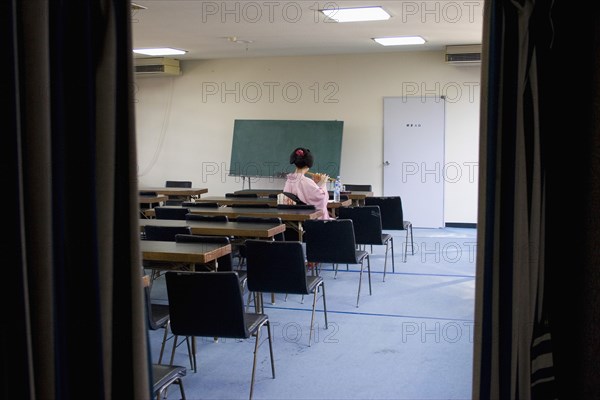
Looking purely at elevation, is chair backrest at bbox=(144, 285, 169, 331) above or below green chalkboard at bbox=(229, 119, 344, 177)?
below

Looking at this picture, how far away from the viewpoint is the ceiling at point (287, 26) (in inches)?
247

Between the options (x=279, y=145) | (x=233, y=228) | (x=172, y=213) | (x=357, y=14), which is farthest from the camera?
(x=279, y=145)

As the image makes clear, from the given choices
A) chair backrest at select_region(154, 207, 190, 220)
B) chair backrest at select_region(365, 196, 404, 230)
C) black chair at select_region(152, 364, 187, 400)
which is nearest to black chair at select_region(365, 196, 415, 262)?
chair backrest at select_region(365, 196, 404, 230)

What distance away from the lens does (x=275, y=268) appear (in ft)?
12.7

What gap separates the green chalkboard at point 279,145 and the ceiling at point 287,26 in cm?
118

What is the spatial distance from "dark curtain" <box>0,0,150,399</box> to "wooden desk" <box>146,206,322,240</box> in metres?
3.71

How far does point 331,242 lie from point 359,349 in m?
1.14

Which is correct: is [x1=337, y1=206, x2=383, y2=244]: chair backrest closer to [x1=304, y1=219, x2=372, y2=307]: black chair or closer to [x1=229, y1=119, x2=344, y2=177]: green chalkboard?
[x1=304, y1=219, x2=372, y2=307]: black chair

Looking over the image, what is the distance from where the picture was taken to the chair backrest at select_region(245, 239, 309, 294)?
3816 mm

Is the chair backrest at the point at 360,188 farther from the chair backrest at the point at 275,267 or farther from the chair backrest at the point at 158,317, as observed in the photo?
the chair backrest at the point at 158,317

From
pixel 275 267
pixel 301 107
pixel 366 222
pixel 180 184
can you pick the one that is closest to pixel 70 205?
pixel 275 267

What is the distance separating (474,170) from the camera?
962 cm

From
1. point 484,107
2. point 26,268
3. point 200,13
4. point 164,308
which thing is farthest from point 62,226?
point 200,13

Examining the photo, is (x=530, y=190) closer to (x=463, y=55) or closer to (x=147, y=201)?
(x=147, y=201)
